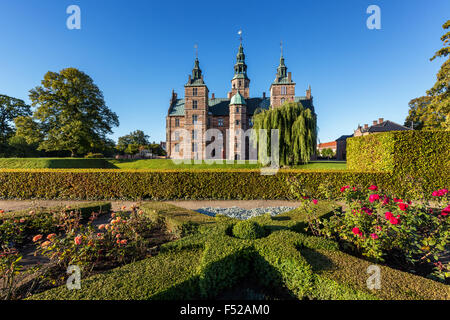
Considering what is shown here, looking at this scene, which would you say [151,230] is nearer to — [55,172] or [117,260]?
[117,260]

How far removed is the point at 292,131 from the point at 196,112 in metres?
20.9

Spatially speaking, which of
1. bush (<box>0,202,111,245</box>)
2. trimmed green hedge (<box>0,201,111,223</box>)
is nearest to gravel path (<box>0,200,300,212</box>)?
trimmed green hedge (<box>0,201,111,223</box>)

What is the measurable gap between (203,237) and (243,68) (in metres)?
37.9

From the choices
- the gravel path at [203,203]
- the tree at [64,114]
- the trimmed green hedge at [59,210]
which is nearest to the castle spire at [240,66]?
the tree at [64,114]

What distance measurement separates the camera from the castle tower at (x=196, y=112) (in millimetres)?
29766

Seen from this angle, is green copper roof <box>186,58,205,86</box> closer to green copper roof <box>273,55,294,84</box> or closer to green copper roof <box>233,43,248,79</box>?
green copper roof <box>233,43,248,79</box>

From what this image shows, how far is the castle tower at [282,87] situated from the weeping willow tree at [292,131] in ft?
52.2

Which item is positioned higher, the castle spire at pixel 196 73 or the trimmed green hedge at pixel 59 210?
the castle spire at pixel 196 73

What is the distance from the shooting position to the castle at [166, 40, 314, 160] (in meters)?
28.6

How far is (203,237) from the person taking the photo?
3055 millimetres

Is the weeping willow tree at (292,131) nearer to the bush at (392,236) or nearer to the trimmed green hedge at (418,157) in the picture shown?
the trimmed green hedge at (418,157)

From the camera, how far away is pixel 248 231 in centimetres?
309

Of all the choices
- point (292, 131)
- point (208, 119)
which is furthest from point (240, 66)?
point (292, 131)
